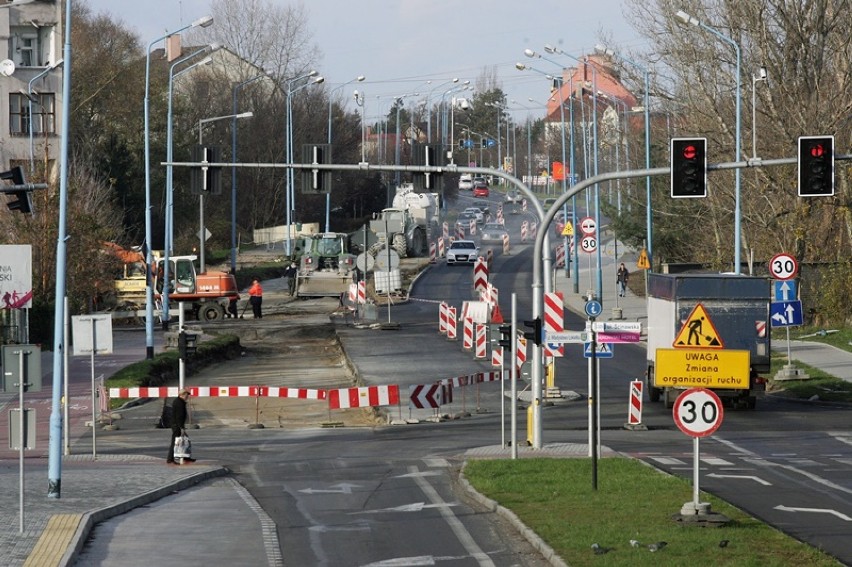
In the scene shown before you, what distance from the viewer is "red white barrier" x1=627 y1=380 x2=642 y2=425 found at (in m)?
29.1

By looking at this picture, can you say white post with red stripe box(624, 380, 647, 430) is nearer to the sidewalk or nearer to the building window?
the sidewalk

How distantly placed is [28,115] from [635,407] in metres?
49.6

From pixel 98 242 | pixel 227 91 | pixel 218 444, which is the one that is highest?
pixel 227 91

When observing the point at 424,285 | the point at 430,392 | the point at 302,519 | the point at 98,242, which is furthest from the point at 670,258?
the point at 302,519

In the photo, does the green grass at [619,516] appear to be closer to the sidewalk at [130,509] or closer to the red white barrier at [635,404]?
Result: the sidewalk at [130,509]

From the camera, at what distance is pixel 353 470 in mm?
23641

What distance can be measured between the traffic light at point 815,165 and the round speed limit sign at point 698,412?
809 cm

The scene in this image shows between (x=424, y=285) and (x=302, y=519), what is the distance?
55.9m

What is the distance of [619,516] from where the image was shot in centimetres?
1709

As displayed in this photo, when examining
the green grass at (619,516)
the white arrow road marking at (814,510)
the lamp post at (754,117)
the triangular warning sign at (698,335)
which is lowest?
the white arrow road marking at (814,510)

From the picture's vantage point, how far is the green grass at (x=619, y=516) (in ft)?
46.7

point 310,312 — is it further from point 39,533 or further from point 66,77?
point 39,533

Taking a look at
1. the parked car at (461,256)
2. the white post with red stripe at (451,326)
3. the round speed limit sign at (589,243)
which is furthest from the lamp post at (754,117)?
the parked car at (461,256)

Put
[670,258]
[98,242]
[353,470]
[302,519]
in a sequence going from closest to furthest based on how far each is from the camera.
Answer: [302,519]
[353,470]
[98,242]
[670,258]
